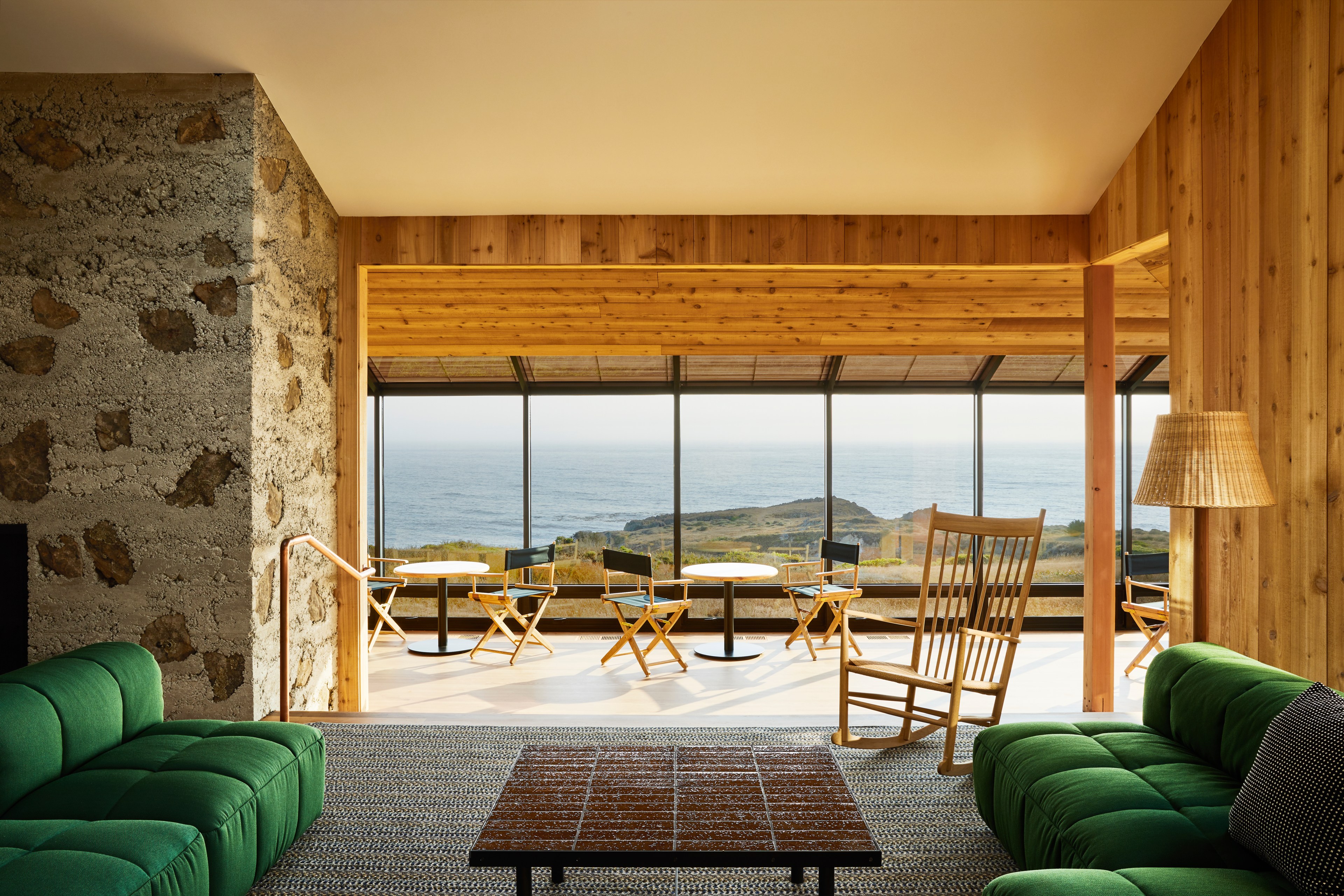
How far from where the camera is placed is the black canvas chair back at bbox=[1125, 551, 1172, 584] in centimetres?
607

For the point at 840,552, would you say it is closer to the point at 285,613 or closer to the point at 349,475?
the point at 349,475

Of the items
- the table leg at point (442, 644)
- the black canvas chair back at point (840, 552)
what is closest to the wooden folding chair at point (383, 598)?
the table leg at point (442, 644)

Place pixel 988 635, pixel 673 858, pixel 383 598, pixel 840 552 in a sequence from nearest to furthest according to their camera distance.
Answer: pixel 673 858 < pixel 988 635 < pixel 840 552 < pixel 383 598

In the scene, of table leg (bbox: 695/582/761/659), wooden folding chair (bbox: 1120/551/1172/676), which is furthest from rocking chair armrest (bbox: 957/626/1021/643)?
table leg (bbox: 695/582/761/659)

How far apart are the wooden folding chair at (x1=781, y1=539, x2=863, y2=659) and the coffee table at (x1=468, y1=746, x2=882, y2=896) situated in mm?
3519

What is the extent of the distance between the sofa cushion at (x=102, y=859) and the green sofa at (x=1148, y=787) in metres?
1.87

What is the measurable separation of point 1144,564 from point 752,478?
3.11 m

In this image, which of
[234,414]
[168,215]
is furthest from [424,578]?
[168,215]

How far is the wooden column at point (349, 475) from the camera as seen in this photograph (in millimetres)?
4508

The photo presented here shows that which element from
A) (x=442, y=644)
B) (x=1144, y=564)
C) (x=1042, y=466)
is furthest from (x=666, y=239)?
(x=1042, y=466)

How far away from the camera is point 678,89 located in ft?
11.9

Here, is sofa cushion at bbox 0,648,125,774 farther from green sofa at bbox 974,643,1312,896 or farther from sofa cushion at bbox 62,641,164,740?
green sofa at bbox 974,643,1312,896

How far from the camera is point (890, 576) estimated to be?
24.1 feet

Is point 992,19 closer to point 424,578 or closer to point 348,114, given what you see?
point 348,114
